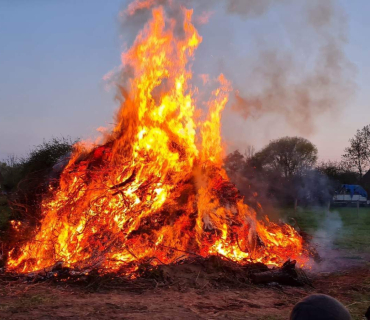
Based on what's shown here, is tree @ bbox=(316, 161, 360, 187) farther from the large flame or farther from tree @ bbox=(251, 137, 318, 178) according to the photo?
the large flame

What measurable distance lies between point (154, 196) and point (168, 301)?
384 cm

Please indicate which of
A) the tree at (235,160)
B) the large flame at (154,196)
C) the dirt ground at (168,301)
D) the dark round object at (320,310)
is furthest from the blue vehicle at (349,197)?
the dark round object at (320,310)

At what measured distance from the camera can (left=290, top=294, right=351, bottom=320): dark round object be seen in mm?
1649

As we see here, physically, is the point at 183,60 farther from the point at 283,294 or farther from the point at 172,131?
the point at 283,294

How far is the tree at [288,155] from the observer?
37.0m

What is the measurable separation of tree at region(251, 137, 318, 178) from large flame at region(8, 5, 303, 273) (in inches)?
1017

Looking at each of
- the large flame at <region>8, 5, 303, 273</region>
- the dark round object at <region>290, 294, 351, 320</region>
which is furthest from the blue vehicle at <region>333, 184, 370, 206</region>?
the dark round object at <region>290, 294, 351, 320</region>

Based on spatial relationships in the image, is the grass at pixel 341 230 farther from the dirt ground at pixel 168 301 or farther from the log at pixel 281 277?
the dirt ground at pixel 168 301

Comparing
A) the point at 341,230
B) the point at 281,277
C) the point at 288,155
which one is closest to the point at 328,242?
the point at 341,230

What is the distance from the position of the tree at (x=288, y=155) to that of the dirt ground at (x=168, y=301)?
2900cm

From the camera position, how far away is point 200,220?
939cm

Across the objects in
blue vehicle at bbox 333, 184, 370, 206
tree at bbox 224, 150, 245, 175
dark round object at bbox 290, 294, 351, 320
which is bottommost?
blue vehicle at bbox 333, 184, 370, 206

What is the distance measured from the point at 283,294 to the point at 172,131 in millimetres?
5532

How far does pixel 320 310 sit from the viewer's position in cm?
167
